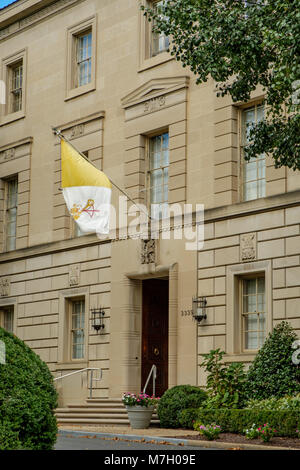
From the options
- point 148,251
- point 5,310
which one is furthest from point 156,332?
point 5,310

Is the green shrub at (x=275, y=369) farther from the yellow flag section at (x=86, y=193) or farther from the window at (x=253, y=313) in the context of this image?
the yellow flag section at (x=86, y=193)

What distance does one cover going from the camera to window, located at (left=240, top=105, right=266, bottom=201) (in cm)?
2367

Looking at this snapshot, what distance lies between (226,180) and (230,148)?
95 centimetres

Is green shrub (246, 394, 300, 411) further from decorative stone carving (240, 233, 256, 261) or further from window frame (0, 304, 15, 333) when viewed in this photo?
window frame (0, 304, 15, 333)

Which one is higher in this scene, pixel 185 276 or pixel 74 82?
pixel 74 82

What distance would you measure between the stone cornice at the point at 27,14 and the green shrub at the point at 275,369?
624 inches

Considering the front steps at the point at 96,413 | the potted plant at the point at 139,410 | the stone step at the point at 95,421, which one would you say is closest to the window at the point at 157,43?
the front steps at the point at 96,413

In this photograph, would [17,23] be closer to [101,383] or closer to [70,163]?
[70,163]

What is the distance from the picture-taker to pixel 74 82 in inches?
1206

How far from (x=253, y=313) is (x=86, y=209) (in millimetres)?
5817

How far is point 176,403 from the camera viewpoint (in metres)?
22.2

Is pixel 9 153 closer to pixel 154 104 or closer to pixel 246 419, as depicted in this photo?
pixel 154 104

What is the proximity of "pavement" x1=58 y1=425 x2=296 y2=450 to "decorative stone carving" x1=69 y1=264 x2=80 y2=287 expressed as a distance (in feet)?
18.6
